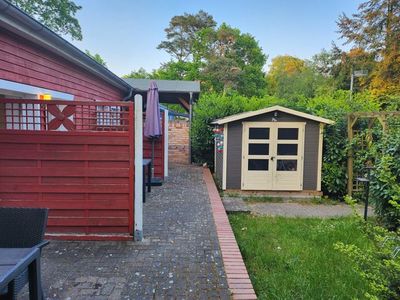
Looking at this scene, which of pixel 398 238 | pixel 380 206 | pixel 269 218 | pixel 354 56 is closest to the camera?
pixel 398 238

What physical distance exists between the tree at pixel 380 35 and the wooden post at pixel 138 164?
16.2m

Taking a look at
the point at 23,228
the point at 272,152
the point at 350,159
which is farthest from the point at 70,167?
A: the point at 350,159

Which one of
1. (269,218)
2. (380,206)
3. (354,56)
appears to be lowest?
(269,218)

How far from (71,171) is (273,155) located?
17.8 ft

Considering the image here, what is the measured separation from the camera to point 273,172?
26.0 ft

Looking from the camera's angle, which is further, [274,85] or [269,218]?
[274,85]

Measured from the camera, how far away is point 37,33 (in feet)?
14.2

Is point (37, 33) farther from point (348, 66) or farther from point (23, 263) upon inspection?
point (348, 66)

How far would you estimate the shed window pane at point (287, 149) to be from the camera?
7854 mm

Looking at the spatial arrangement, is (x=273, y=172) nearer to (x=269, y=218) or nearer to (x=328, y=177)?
(x=328, y=177)

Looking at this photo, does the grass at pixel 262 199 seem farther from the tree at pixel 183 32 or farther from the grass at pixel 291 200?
the tree at pixel 183 32

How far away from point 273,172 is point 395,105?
147 inches

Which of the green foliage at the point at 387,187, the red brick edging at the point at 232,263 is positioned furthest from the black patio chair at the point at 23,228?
the green foliage at the point at 387,187

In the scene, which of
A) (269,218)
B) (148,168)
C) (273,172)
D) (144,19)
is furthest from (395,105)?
(144,19)
